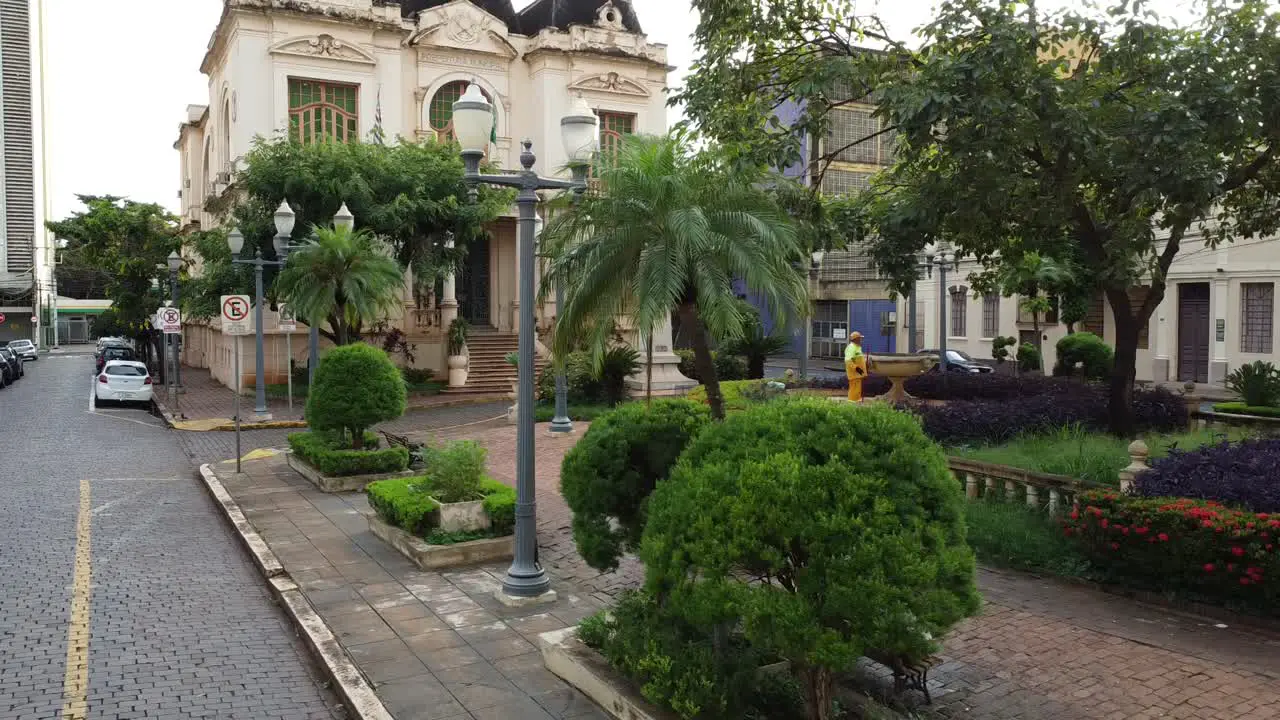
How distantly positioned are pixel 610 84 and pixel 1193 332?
20.5 m

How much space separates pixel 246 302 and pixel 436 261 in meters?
9.44

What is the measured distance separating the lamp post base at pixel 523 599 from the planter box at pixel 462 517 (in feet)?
6.11

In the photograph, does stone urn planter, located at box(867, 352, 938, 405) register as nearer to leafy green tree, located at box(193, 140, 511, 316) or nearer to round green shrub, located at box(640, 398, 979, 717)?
leafy green tree, located at box(193, 140, 511, 316)

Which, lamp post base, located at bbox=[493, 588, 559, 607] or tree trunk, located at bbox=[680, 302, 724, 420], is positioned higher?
tree trunk, located at bbox=[680, 302, 724, 420]

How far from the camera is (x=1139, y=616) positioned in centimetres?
782

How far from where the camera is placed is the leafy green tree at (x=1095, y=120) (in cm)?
1086

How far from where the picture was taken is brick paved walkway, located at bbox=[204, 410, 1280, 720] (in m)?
6.11

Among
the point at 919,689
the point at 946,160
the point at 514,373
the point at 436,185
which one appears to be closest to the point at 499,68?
the point at 436,185

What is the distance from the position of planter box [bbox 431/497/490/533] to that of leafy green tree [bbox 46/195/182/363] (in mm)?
30253

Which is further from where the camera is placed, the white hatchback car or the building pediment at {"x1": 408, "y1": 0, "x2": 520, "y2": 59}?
the building pediment at {"x1": 408, "y1": 0, "x2": 520, "y2": 59}

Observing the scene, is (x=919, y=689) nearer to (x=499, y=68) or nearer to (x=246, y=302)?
(x=246, y=302)

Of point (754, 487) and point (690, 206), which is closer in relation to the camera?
point (754, 487)

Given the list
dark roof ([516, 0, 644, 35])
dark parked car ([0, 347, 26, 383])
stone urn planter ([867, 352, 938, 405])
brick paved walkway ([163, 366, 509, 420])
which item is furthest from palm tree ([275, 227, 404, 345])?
dark parked car ([0, 347, 26, 383])

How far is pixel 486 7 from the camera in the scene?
114 feet
